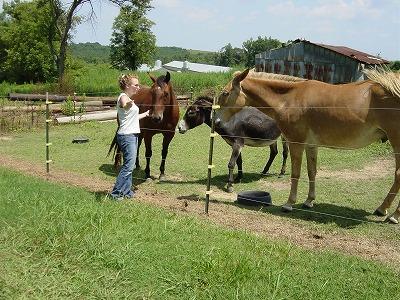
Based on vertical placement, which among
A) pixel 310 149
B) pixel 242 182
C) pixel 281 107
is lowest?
pixel 242 182

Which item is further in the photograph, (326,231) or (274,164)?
(274,164)

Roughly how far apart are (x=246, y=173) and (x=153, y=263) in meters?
6.05

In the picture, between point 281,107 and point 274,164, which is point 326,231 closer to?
point 281,107

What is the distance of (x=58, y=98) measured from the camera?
2552cm

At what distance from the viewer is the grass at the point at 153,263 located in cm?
403

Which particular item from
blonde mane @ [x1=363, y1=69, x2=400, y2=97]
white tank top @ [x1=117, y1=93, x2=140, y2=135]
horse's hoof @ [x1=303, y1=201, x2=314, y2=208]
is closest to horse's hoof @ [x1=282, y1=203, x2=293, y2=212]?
horse's hoof @ [x1=303, y1=201, x2=314, y2=208]

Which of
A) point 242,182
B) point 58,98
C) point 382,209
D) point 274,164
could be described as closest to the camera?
point 382,209

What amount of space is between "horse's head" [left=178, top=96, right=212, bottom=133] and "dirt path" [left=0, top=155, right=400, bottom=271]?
6.85 ft

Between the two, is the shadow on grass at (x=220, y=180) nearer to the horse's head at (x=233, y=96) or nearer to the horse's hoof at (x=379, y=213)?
the horse's head at (x=233, y=96)

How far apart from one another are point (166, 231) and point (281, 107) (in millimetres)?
3077

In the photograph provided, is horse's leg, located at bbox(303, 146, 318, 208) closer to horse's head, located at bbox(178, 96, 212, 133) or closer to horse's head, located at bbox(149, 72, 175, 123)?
horse's head, located at bbox(149, 72, 175, 123)

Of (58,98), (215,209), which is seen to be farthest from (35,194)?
(58,98)

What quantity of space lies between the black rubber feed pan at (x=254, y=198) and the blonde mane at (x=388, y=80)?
8.60 ft

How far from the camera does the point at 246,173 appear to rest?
10.3 m
